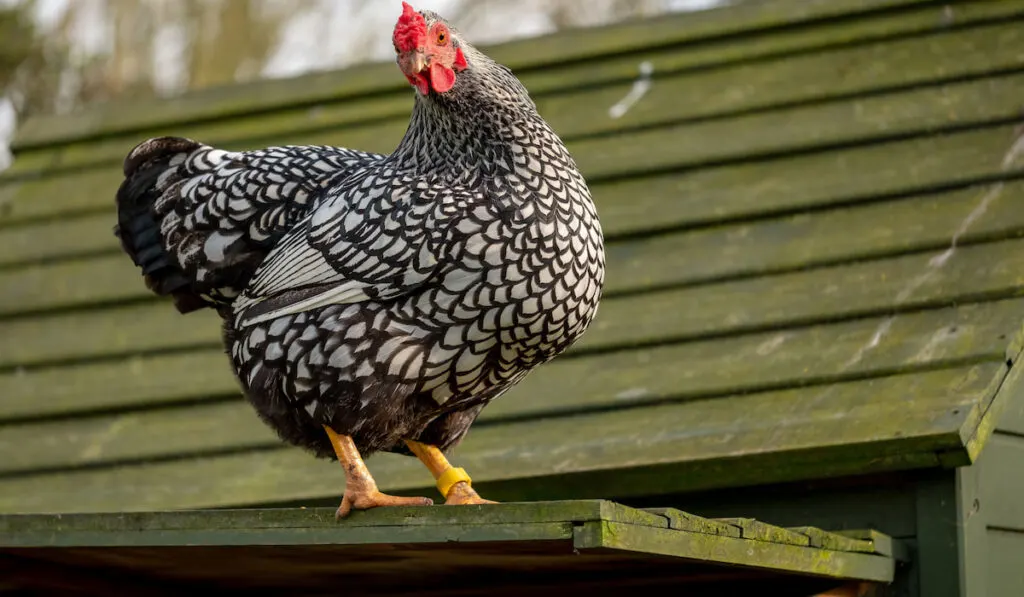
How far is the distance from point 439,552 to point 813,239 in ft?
7.25

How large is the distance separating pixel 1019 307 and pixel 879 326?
427 millimetres

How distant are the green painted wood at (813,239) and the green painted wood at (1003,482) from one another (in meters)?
0.70

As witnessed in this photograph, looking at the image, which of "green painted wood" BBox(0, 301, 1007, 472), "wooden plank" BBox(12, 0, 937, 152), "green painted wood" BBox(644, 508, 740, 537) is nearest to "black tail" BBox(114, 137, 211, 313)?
"green painted wood" BBox(0, 301, 1007, 472)

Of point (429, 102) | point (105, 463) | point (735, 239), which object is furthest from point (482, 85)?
point (105, 463)

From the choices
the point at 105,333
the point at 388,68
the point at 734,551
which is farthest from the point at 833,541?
the point at 388,68

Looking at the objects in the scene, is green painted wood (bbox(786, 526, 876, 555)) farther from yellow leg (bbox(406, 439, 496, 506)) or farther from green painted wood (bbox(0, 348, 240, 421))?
green painted wood (bbox(0, 348, 240, 421))

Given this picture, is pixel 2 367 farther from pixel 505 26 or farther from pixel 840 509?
pixel 505 26

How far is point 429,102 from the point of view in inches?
124

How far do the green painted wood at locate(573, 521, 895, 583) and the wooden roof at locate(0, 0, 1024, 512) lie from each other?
0.37m

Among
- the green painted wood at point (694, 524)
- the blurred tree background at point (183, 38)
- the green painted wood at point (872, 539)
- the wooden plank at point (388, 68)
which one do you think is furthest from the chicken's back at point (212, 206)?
the blurred tree background at point (183, 38)

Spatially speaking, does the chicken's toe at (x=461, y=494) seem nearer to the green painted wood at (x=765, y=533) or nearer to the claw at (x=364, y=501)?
the claw at (x=364, y=501)

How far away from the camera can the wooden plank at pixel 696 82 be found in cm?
533

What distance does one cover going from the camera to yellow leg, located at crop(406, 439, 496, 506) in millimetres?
3260

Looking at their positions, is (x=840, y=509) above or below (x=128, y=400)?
below
